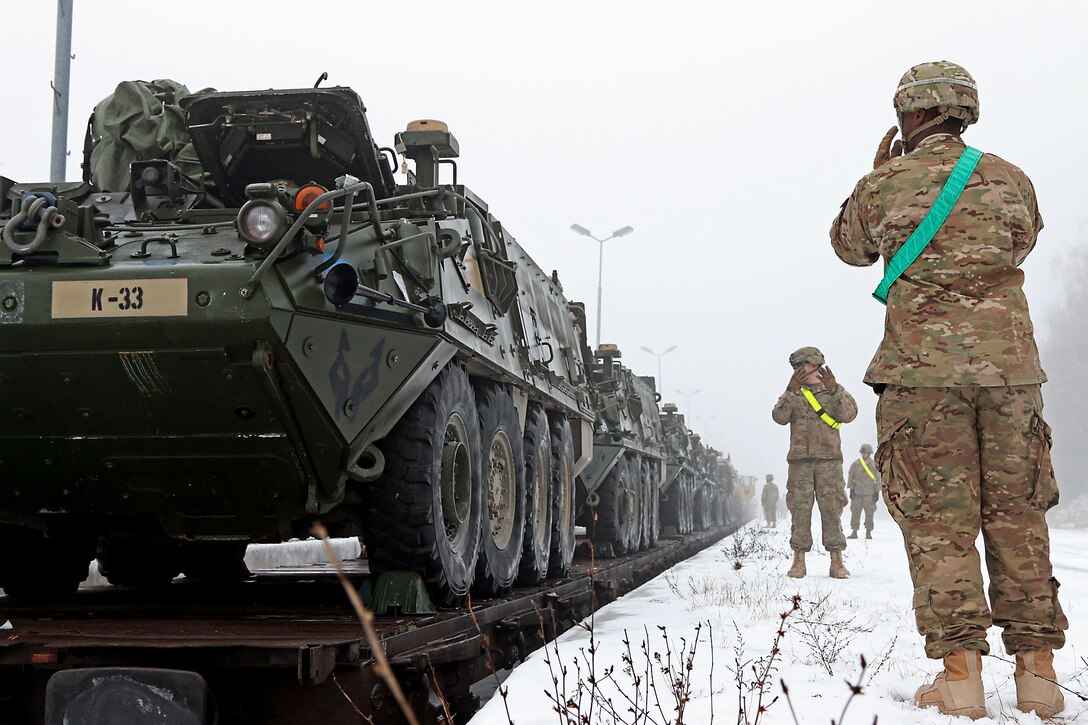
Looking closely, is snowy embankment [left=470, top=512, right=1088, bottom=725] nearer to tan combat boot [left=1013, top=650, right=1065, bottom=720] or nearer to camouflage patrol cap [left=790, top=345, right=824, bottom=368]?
tan combat boot [left=1013, top=650, right=1065, bottom=720]

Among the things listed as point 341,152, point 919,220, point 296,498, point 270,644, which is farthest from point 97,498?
point 919,220

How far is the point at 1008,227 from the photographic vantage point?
3.98 metres

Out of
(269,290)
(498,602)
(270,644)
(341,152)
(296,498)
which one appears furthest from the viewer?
(341,152)

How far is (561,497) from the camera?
8664mm

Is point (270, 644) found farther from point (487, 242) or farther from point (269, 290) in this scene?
point (487, 242)

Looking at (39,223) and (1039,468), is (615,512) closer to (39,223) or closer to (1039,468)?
(39,223)

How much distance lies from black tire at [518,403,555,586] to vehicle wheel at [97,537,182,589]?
7.12 ft

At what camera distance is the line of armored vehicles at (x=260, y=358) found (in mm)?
4539

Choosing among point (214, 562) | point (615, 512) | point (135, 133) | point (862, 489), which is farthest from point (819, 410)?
point (862, 489)

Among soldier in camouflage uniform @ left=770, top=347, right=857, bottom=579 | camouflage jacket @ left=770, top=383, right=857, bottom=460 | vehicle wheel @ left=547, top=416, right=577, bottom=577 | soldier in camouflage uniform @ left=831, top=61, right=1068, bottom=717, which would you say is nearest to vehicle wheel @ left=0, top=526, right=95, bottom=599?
vehicle wheel @ left=547, top=416, right=577, bottom=577

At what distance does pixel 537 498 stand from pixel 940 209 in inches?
175

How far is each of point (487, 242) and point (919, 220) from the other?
3423 mm

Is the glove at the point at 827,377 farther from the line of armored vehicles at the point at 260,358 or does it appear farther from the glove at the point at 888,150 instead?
the glove at the point at 888,150

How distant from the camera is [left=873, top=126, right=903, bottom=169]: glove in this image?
14.5 ft
